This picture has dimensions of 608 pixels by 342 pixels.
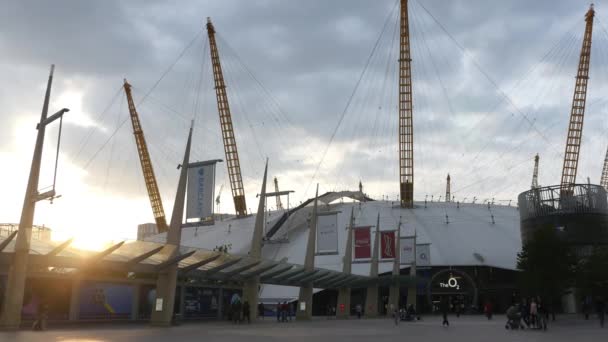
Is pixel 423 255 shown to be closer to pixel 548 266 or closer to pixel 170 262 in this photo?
pixel 548 266

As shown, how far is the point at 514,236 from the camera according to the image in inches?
3265

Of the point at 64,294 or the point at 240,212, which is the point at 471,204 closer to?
the point at 240,212

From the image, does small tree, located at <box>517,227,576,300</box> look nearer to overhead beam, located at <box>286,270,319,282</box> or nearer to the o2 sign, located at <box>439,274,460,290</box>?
overhead beam, located at <box>286,270,319,282</box>

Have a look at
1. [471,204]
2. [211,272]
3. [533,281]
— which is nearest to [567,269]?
[533,281]

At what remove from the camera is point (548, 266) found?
144 ft

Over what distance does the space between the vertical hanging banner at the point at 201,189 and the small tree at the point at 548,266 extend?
23.7m

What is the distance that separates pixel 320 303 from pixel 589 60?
200 feet

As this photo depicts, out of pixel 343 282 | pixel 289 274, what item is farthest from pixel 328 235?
pixel 289 274

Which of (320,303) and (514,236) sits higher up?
(514,236)

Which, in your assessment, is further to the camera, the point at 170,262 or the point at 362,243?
the point at 362,243

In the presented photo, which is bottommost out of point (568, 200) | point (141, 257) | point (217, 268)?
point (217, 268)

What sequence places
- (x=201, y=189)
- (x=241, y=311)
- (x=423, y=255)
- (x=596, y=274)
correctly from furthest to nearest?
(x=423, y=255) → (x=596, y=274) → (x=201, y=189) → (x=241, y=311)

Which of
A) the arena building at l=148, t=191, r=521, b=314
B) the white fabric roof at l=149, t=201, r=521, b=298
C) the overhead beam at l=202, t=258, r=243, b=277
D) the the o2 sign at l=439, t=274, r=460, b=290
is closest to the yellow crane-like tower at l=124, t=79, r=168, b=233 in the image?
the white fabric roof at l=149, t=201, r=521, b=298

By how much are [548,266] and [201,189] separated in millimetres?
25286
